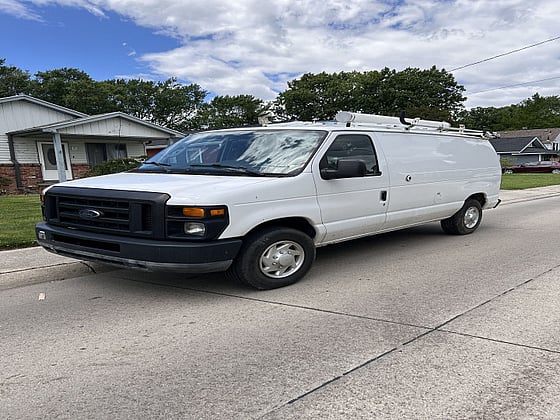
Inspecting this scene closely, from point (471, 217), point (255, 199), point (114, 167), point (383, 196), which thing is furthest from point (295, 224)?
point (114, 167)

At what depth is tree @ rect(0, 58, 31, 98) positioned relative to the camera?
1877 inches

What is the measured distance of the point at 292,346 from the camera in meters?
3.46

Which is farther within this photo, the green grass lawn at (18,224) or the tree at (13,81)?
the tree at (13,81)

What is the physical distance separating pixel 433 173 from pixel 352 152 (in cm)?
183

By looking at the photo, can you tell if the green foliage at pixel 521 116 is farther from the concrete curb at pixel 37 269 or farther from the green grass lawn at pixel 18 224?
the concrete curb at pixel 37 269

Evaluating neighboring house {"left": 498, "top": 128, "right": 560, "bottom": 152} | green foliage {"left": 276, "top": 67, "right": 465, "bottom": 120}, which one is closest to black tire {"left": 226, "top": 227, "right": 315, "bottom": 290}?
green foliage {"left": 276, "top": 67, "right": 465, "bottom": 120}

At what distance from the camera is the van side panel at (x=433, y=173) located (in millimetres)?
6215

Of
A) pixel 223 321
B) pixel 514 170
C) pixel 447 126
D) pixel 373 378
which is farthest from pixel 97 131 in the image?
pixel 514 170

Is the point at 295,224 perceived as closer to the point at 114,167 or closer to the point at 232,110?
the point at 114,167

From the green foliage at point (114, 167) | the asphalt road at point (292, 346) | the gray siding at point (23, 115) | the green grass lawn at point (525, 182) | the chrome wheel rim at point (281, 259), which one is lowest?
the green grass lawn at point (525, 182)

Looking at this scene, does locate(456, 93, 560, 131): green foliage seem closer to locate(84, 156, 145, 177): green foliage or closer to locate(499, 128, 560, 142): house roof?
locate(499, 128, 560, 142): house roof

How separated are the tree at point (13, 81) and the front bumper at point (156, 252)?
169ft

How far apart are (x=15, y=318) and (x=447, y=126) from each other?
6872mm

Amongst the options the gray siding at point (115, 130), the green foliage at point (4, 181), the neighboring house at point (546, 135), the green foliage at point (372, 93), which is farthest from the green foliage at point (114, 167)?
the neighboring house at point (546, 135)
